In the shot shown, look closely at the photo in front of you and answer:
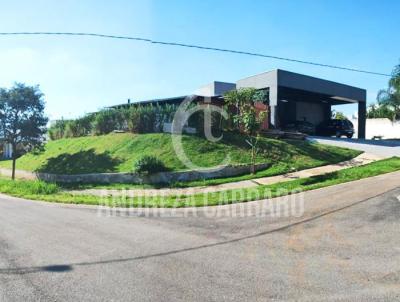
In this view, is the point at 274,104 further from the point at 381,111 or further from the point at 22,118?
the point at 381,111

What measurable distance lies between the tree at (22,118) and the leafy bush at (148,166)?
10.1 meters

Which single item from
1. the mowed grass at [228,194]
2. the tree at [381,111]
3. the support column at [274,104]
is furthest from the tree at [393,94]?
the mowed grass at [228,194]

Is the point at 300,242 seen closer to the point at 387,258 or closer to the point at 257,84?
the point at 387,258

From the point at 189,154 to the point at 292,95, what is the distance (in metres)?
15.2

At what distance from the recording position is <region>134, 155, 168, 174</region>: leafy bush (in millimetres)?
18275

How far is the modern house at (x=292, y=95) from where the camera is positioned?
26.3m

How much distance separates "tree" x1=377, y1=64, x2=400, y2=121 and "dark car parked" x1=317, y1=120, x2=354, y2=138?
736 cm

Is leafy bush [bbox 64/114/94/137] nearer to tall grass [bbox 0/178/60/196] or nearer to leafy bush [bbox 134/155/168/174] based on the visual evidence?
tall grass [bbox 0/178/60/196]

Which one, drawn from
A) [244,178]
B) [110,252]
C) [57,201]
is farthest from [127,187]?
[110,252]

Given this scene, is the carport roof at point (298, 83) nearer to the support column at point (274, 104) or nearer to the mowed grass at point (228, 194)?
the support column at point (274, 104)

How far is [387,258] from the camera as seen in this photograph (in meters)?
6.57

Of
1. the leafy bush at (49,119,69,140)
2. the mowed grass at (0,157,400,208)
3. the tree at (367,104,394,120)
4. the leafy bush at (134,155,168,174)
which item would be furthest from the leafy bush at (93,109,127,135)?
the tree at (367,104,394,120)

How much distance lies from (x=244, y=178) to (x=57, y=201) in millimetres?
7345

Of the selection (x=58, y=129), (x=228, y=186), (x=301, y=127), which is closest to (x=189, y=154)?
(x=228, y=186)
